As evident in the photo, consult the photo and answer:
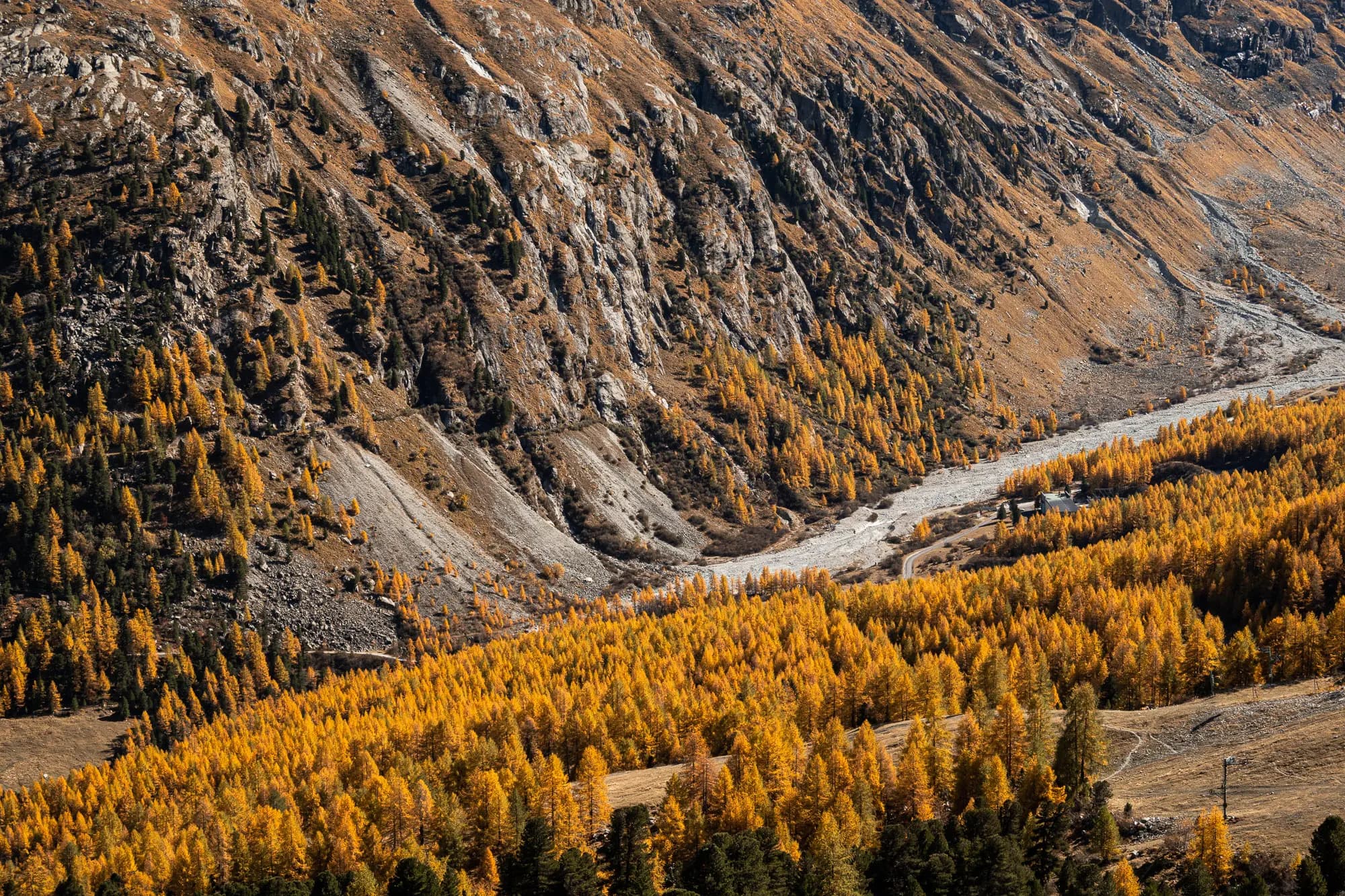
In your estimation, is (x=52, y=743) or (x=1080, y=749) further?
(x=52, y=743)

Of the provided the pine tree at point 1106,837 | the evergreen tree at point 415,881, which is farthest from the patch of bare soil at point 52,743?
the pine tree at point 1106,837

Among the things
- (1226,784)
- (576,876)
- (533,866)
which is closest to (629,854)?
(576,876)

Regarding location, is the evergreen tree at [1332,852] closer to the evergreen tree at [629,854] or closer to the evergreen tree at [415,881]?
the evergreen tree at [629,854]

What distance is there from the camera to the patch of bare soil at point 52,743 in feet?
549

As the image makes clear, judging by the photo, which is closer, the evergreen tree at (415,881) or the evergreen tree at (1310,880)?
the evergreen tree at (1310,880)

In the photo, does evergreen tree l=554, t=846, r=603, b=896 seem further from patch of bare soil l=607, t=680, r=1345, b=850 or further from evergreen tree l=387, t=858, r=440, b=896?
patch of bare soil l=607, t=680, r=1345, b=850

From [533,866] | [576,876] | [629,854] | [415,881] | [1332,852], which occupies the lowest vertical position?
[1332,852]

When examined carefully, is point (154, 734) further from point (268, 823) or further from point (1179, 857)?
point (1179, 857)

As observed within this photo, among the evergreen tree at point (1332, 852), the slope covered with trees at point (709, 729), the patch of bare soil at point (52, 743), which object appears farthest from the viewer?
the patch of bare soil at point (52, 743)

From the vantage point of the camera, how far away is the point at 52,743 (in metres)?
175

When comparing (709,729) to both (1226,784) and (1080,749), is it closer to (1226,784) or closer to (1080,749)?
(1080,749)

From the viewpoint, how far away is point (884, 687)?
136m

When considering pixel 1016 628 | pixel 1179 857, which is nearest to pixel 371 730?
pixel 1016 628

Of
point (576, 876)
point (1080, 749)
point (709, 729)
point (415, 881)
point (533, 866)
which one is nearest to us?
point (415, 881)
